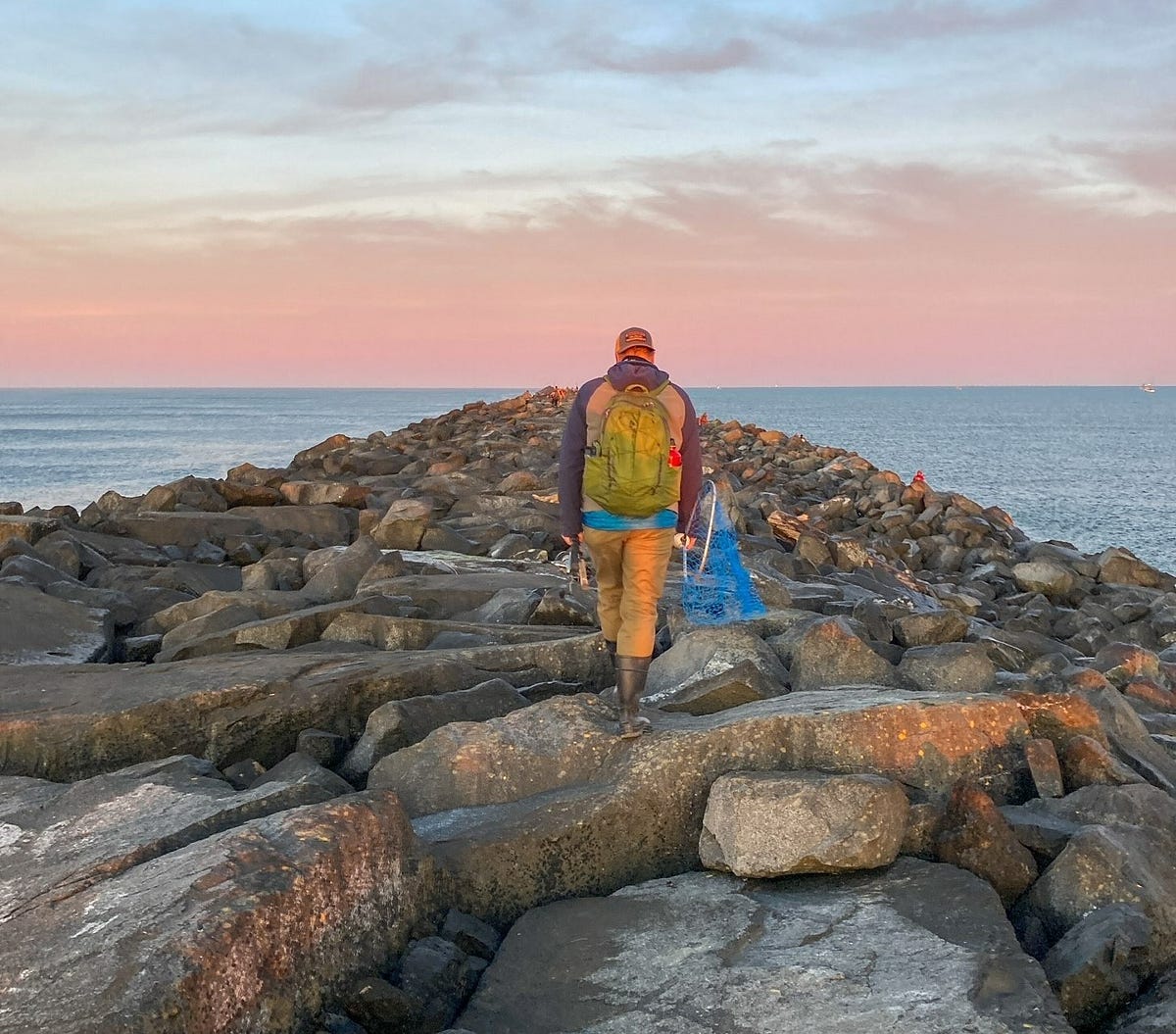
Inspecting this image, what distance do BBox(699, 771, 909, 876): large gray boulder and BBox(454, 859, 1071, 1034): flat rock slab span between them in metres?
0.09

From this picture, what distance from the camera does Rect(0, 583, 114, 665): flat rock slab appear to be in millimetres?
8578

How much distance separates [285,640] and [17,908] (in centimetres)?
417

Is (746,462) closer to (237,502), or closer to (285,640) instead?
(237,502)

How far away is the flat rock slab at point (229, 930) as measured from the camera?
369 cm

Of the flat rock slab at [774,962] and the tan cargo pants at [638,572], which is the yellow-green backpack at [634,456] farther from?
the flat rock slab at [774,962]

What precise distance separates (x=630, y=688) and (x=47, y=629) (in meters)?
5.06

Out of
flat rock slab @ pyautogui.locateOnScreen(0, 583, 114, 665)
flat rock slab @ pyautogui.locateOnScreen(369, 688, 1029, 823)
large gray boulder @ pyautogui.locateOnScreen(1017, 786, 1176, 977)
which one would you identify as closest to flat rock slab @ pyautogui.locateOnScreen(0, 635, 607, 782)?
flat rock slab @ pyautogui.locateOnScreen(0, 583, 114, 665)

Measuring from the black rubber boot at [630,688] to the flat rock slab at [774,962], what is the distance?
0.95 meters

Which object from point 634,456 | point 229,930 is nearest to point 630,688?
point 634,456

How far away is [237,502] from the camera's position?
1762cm

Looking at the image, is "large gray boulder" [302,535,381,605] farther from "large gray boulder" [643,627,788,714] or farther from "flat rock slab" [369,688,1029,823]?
"flat rock slab" [369,688,1029,823]

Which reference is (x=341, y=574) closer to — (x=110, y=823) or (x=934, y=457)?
(x=110, y=823)

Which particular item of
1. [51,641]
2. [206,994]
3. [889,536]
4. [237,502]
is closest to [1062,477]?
[889,536]

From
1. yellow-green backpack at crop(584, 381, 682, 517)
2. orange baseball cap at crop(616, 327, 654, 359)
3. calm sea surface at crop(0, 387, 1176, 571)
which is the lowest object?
calm sea surface at crop(0, 387, 1176, 571)
